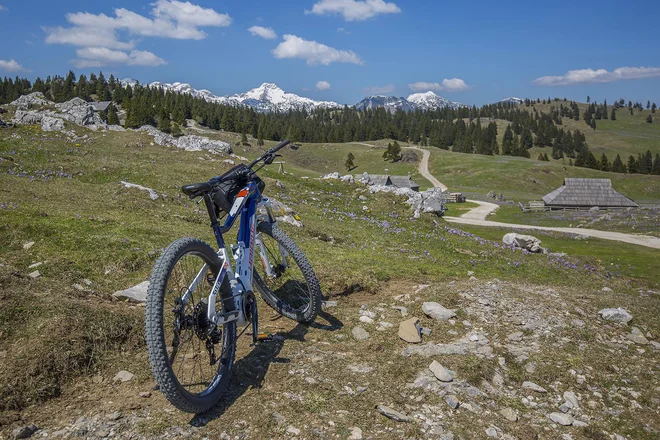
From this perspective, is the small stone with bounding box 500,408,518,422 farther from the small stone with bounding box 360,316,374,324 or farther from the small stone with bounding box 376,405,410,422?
the small stone with bounding box 360,316,374,324

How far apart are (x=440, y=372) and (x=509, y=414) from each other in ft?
3.17

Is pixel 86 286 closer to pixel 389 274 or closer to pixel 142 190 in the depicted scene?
pixel 389 274

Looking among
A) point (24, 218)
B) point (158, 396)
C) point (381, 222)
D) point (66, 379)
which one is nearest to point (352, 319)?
point (158, 396)

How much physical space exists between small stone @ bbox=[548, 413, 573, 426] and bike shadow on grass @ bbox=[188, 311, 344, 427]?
3471mm

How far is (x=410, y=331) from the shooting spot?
706 cm

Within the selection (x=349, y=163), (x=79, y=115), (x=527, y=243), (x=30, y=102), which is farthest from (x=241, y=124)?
(x=527, y=243)

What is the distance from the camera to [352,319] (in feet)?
25.4

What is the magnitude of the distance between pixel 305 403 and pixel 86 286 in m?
5.22

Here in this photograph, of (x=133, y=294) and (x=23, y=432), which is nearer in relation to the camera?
(x=23, y=432)

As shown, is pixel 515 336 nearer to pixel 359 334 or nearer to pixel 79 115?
pixel 359 334

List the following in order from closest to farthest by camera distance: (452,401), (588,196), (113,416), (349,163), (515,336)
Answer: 1. (113,416)
2. (452,401)
3. (515,336)
4. (588,196)
5. (349,163)

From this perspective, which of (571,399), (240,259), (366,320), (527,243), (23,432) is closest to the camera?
(23,432)

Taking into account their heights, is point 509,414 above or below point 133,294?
below

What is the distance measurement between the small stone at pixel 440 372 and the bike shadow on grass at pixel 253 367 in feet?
6.49
